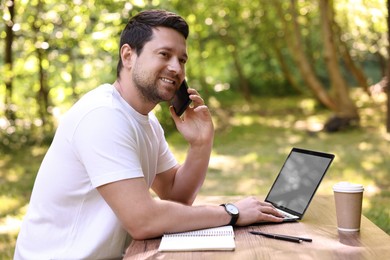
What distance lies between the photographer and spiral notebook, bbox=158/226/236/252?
→ 2.23 meters

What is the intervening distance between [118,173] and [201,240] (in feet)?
1.22

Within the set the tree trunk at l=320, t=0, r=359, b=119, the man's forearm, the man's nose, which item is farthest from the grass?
the man's nose

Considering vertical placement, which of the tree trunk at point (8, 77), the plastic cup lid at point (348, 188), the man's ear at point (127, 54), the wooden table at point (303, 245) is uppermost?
the man's ear at point (127, 54)

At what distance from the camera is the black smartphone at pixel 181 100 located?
3131 millimetres

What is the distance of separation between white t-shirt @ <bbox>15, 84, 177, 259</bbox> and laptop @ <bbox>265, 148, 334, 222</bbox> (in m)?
0.64

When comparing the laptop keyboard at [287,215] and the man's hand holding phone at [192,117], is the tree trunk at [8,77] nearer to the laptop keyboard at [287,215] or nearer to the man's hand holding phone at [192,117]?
the man's hand holding phone at [192,117]

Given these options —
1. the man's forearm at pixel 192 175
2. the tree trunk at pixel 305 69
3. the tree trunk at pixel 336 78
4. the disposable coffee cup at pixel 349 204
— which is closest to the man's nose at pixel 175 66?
the man's forearm at pixel 192 175

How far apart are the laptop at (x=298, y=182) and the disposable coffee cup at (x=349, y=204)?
18 cm

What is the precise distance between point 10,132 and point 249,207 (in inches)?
409

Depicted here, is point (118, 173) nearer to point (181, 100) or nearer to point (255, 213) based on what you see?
point (255, 213)

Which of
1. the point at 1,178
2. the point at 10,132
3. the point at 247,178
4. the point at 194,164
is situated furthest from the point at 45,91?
the point at 194,164

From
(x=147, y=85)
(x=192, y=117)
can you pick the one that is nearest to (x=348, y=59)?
(x=192, y=117)

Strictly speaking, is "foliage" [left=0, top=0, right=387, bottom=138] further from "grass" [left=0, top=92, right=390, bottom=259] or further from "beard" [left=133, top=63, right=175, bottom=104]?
"beard" [left=133, top=63, right=175, bottom=104]

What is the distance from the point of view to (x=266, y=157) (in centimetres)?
1147
